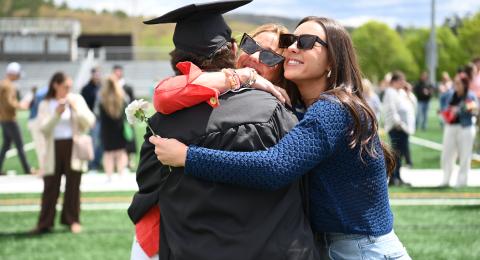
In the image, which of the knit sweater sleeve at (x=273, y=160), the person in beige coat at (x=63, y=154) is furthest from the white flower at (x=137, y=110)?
the person in beige coat at (x=63, y=154)

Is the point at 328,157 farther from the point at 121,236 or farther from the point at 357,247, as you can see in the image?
the point at 121,236

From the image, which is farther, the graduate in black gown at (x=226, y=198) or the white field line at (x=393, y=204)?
the white field line at (x=393, y=204)

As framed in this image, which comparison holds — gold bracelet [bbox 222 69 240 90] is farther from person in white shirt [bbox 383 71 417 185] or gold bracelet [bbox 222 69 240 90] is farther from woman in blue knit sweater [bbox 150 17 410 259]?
person in white shirt [bbox 383 71 417 185]

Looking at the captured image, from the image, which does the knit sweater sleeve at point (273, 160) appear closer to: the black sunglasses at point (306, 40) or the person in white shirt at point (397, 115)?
the black sunglasses at point (306, 40)

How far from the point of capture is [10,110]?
14828 mm

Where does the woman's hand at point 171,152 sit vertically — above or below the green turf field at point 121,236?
above

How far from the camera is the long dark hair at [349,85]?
283 cm

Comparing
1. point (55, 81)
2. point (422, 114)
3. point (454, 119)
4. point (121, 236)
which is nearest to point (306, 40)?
point (121, 236)

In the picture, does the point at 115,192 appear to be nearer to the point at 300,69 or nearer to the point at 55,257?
the point at 55,257

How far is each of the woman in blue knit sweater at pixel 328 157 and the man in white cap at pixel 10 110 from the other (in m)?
12.3

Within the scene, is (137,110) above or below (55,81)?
above

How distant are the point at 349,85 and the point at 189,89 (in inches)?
26.7

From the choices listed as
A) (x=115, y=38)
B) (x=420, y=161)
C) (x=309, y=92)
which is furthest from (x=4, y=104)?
(x=115, y=38)

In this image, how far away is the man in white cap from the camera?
14562 mm
